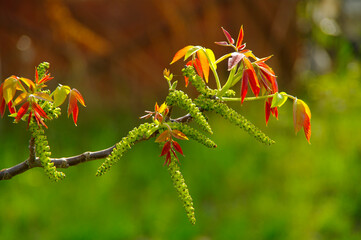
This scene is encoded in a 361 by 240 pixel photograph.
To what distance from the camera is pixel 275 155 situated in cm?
400

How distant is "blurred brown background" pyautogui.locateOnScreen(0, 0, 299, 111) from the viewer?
459cm

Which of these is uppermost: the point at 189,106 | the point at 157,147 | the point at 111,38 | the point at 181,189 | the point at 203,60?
the point at 111,38

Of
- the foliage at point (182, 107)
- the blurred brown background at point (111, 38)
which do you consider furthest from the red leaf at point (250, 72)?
the blurred brown background at point (111, 38)

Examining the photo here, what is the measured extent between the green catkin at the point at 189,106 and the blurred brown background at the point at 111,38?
3.89 meters

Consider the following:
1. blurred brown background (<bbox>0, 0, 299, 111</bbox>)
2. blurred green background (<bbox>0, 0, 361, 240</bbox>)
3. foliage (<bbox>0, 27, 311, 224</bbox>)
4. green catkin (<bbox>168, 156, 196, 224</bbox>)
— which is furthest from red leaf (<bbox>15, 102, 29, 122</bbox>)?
blurred brown background (<bbox>0, 0, 299, 111</bbox>)

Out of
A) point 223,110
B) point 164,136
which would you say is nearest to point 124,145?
point 164,136

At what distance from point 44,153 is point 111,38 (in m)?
3.98

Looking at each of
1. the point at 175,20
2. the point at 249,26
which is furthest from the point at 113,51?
the point at 249,26

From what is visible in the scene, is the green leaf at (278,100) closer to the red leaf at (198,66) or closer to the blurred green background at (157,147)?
the red leaf at (198,66)

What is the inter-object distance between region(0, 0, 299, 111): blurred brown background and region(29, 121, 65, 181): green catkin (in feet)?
12.5

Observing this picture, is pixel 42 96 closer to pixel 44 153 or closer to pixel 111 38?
pixel 44 153

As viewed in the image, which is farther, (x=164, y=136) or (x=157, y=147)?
(x=157, y=147)

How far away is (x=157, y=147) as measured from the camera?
13.8 ft

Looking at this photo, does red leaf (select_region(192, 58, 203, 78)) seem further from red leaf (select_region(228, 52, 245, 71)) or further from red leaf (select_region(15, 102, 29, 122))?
red leaf (select_region(15, 102, 29, 122))
